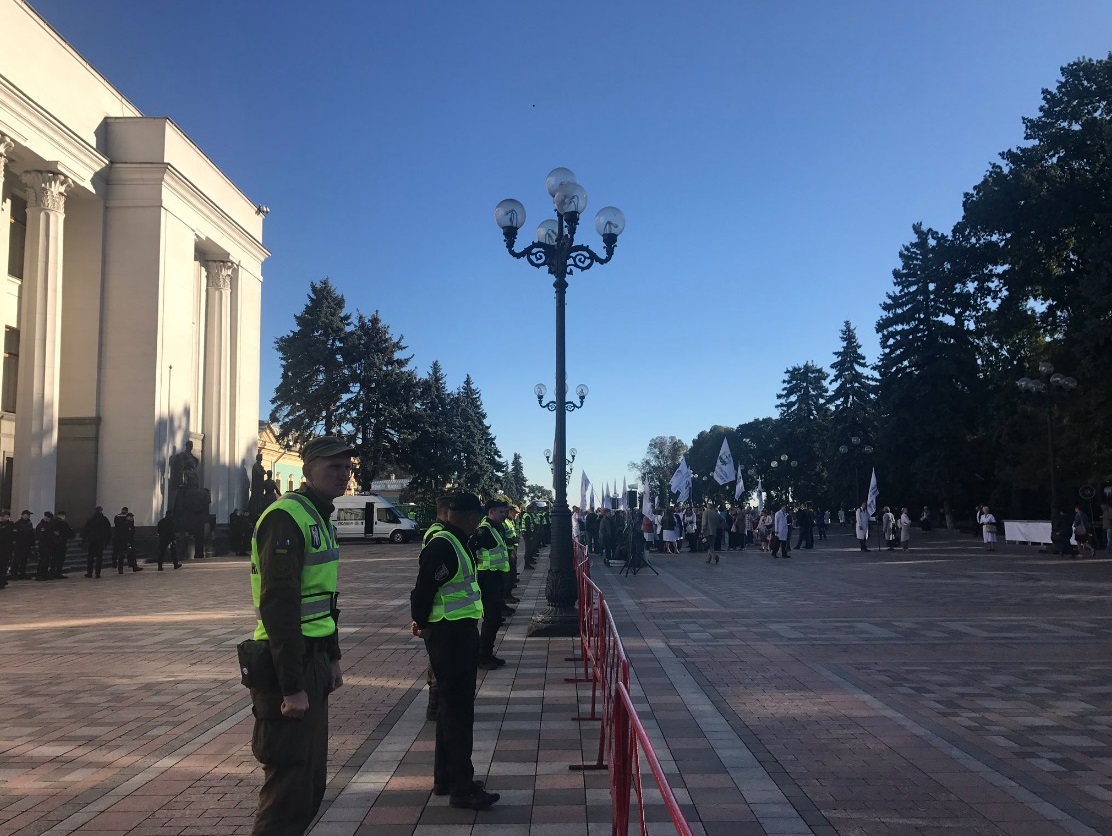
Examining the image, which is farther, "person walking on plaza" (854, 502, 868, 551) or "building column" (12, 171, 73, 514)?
"person walking on plaza" (854, 502, 868, 551)

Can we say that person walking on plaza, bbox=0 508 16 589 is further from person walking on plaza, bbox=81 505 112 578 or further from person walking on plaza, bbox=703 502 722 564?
person walking on plaza, bbox=703 502 722 564

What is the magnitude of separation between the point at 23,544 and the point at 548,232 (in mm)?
16815

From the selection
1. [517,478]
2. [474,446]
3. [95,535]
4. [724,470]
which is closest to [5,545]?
[95,535]

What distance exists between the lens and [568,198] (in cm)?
1363

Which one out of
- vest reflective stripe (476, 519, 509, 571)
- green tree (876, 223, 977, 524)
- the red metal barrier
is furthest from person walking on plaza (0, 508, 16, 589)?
green tree (876, 223, 977, 524)

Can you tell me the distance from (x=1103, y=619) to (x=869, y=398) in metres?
62.2

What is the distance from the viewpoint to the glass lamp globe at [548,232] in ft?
47.0

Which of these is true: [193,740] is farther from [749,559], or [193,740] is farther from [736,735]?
[749,559]

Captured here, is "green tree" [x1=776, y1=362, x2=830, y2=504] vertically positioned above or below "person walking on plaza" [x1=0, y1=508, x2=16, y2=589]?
above

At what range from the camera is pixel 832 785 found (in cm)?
565

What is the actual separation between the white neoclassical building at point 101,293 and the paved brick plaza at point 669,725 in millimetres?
18942

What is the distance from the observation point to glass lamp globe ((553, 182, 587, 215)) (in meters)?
13.6

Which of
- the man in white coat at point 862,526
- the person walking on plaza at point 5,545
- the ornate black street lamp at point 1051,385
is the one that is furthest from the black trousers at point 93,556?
the ornate black street lamp at point 1051,385

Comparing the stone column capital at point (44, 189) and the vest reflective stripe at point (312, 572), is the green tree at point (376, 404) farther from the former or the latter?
the vest reflective stripe at point (312, 572)
